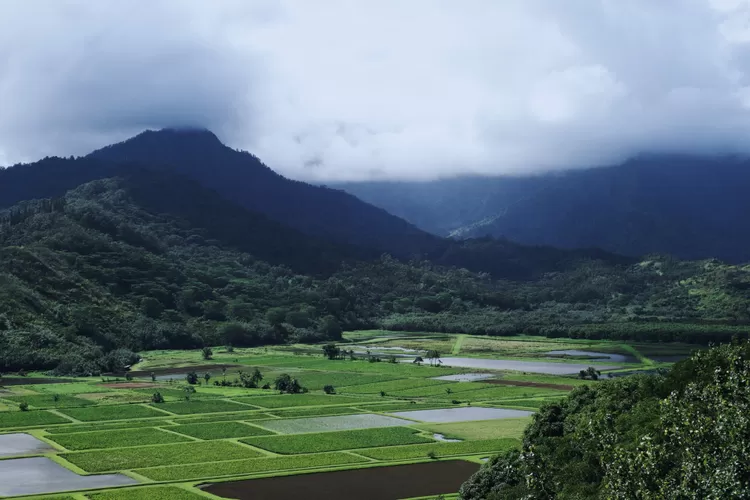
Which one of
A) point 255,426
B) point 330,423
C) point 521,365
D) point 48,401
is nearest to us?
point 255,426

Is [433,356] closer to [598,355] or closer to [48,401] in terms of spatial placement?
[598,355]

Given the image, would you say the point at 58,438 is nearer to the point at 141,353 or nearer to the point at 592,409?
the point at 592,409

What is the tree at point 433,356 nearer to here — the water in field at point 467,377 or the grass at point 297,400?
the water in field at point 467,377

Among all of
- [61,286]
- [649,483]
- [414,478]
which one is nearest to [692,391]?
[649,483]

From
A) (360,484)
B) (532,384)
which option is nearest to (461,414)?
(532,384)

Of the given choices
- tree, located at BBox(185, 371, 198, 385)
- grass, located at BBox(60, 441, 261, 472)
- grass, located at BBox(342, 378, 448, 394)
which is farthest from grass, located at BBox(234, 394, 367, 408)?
grass, located at BBox(60, 441, 261, 472)

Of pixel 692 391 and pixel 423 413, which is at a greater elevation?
pixel 692 391
